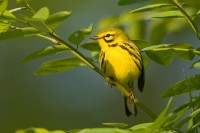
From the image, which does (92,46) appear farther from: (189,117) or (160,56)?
(189,117)

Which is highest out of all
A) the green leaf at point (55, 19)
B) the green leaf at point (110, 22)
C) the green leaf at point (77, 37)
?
the green leaf at point (110, 22)

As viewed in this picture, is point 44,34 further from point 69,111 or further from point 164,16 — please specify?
point 69,111

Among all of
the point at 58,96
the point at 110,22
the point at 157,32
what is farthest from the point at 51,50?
the point at 58,96

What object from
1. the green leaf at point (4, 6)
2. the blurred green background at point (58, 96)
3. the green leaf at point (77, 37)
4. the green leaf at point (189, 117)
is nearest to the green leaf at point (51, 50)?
the green leaf at point (77, 37)

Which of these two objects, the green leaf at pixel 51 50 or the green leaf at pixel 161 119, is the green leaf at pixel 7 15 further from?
the green leaf at pixel 161 119

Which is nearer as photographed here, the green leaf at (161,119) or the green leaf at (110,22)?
the green leaf at (161,119)

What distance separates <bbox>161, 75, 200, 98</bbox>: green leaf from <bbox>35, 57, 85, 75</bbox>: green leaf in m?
0.25

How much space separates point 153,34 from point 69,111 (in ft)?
6.73

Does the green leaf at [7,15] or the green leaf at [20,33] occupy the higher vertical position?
the green leaf at [7,15]

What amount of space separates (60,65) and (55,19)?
251mm

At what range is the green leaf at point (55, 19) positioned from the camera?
1.36 metres

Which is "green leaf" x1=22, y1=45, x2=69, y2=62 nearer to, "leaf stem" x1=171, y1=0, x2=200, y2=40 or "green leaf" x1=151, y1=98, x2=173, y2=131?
"leaf stem" x1=171, y1=0, x2=200, y2=40

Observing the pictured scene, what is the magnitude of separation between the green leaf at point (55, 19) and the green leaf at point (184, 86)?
0.97 feet

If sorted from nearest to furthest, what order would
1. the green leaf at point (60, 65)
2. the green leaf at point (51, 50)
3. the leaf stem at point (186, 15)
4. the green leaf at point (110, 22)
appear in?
the leaf stem at point (186, 15)
the green leaf at point (51, 50)
the green leaf at point (60, 65)
the green leaf at point (110, 22)
